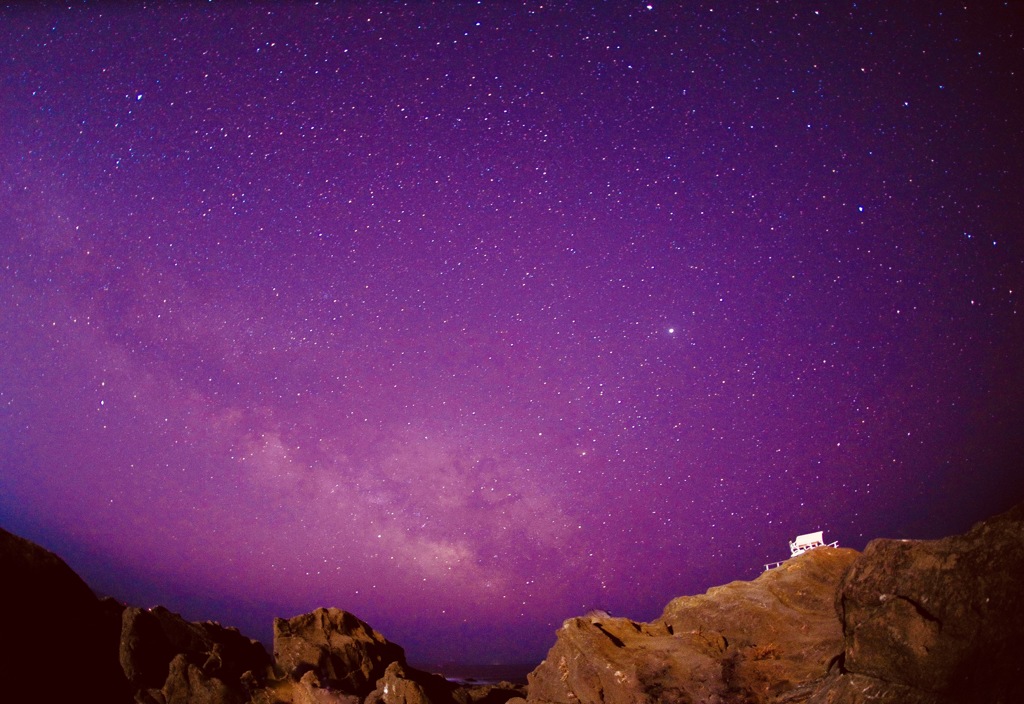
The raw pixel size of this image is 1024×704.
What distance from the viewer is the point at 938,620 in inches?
333

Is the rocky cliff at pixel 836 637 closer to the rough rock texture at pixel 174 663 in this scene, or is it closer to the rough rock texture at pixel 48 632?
the rough rock texture at pixel 174 663

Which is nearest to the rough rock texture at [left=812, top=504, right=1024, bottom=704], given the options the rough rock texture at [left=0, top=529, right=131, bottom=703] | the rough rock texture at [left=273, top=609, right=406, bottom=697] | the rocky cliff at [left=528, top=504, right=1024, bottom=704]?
the rocky cliff at [left=528, top=504, right=1024, bottom=704]

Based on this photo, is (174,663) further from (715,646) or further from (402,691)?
(715,646)

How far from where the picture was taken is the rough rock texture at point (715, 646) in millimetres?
17188

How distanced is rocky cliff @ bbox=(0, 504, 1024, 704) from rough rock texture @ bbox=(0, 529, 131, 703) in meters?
0.05

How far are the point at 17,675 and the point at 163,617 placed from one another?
8656 millimetres

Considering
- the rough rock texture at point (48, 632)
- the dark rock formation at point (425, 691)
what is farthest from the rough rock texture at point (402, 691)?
the rough rock texture at point (48, 632)

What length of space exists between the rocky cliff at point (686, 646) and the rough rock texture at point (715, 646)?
0.21 ft

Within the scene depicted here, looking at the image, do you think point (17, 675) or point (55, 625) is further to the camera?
point (55, 625)

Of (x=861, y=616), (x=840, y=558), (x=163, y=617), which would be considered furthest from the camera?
(x=163, y=617)

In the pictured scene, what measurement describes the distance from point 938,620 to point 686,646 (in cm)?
1345

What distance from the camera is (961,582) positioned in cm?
823

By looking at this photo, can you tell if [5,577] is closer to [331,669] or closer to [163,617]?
[163,617]

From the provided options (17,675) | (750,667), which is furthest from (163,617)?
(750,667)
